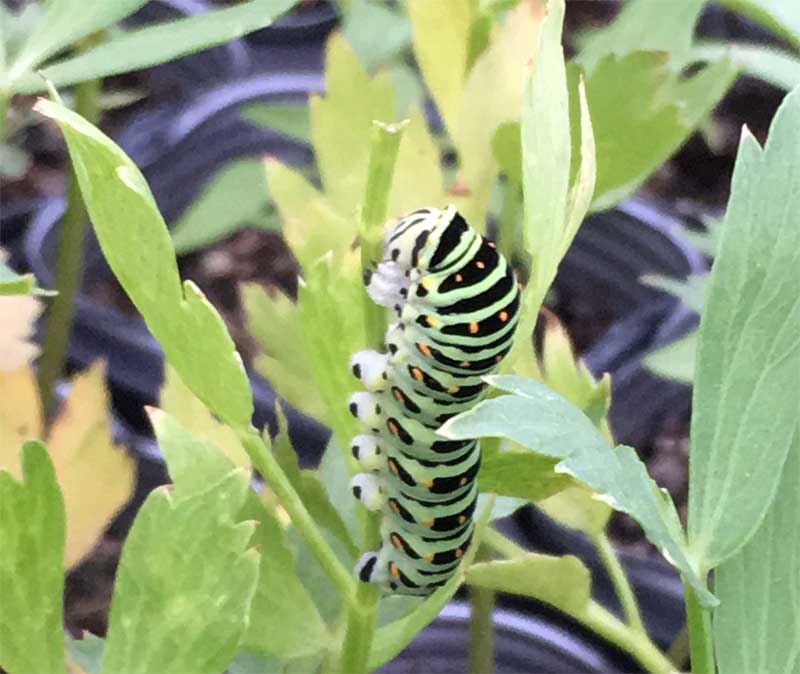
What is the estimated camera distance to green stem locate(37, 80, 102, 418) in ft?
2.75

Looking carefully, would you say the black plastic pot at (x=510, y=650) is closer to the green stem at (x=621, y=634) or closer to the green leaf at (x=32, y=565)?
the green stem at (x=621, y=634)

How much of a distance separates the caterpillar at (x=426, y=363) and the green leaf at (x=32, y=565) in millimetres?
115

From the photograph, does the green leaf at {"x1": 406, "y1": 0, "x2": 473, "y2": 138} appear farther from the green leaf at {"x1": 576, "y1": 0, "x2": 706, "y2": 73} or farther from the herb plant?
the green leaf at {"x1": 576, "y1": 0, "x2": 706, "y2": 73}

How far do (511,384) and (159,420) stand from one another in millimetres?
142

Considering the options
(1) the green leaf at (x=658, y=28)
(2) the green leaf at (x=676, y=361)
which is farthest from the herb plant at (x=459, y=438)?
(2) the green leaf at (x=676, y=361)

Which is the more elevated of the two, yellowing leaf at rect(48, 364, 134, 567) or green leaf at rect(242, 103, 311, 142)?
green leaf at rect(242, 103, 311, 142)

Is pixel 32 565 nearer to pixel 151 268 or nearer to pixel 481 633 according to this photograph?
pixel 151 268

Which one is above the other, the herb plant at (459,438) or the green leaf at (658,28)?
the green leaf at (658,28)

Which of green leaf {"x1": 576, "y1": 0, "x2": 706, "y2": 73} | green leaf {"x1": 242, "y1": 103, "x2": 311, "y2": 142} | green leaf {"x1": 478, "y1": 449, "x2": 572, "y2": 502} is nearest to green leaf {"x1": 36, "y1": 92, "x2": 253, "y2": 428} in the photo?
green leaf {"x1": 478, "y1": 449, "x2": 572, "y2": 502}

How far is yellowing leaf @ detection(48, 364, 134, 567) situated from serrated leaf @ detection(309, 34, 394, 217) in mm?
169

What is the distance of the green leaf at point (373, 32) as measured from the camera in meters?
0.94

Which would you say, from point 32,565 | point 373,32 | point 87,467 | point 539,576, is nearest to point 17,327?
point 87,467

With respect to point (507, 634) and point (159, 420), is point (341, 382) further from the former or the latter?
point (507, 634)

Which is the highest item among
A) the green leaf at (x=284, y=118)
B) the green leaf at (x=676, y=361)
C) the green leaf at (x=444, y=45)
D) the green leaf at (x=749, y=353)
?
the green leaf at (x=284, y=118)
